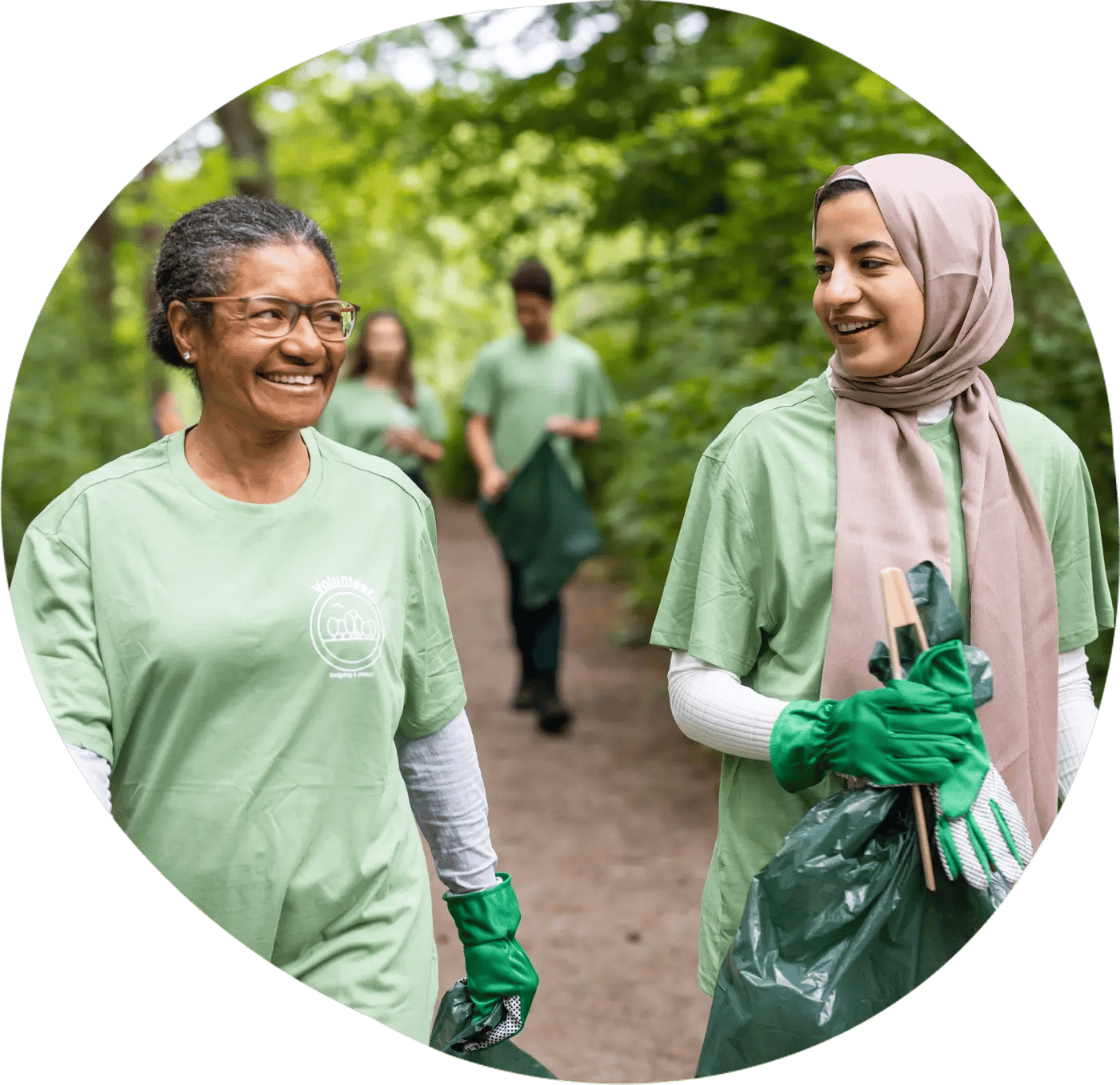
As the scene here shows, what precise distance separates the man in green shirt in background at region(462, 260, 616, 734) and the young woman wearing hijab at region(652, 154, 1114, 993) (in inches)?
84.6

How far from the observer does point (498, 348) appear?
14.4 feet

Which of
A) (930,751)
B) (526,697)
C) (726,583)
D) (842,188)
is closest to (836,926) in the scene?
(930,751)

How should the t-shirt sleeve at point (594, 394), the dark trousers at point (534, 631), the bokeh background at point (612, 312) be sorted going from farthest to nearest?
1. the t-shirt sleeve at point (594, 394)
2. the dark trousers at point (534, 631)
3. the bokeh background at point (612, 312)

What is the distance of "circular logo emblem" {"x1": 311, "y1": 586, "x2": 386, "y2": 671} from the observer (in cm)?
181

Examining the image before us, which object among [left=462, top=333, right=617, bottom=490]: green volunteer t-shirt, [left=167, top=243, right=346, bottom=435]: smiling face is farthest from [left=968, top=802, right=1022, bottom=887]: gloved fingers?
[left=462, top=333, right=617, bottom=490]: green volunteer t-shirt

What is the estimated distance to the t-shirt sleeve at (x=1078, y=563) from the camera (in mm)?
2021

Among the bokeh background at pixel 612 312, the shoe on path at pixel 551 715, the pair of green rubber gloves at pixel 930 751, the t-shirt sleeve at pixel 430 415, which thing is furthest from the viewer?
the t-shirt sleeve at pixel 430 415

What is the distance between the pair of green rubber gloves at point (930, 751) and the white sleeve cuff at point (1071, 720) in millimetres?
236

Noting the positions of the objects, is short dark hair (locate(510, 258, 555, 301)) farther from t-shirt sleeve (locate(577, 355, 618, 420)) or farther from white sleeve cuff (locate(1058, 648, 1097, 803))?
white sleeve cuff (locate(1058, 648, 1097, 803))

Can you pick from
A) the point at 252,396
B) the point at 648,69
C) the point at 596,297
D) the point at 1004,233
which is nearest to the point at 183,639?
the point at 252,396

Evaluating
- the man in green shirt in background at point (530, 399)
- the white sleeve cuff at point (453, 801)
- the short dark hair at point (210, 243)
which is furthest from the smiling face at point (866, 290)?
the man in green shirt in background at point (530, 399)

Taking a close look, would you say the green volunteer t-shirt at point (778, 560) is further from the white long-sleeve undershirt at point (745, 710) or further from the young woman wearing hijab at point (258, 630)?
the young woman wearing hijab at point (258, 630)

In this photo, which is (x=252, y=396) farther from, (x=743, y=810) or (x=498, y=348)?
(x=498, y=348)

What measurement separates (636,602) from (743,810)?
2.41 meters
